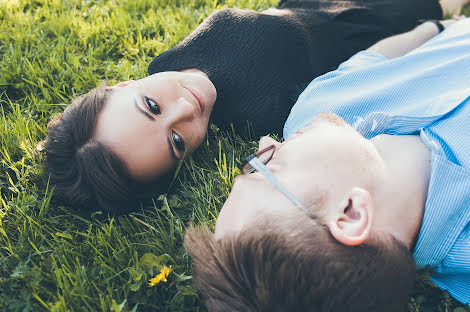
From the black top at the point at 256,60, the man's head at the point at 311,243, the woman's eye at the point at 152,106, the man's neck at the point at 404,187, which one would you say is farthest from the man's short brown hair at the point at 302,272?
the black top at the point at 256,60

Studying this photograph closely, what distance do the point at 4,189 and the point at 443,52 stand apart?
3048 millimetres

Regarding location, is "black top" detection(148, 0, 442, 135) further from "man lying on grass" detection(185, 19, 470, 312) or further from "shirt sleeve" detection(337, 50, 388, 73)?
"man lying on grass" detection(185, 19, 470, 312)

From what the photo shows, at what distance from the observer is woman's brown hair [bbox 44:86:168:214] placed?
2.51 m

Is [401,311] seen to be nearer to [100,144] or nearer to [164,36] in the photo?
[100,144]

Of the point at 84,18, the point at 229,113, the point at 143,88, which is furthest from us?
the point at 84,18

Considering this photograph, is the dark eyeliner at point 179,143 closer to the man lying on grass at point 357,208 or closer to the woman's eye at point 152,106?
the woman's eye at point 152,106

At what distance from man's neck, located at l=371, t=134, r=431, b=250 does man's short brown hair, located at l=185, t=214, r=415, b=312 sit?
18 centimetres

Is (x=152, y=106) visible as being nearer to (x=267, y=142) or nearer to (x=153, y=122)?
(x=153, y=122)

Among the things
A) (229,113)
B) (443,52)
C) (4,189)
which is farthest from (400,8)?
(4,189)

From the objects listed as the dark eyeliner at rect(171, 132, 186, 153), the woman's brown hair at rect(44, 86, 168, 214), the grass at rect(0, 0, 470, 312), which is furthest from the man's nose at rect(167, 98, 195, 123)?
the woman's brown hair at rect(44, 86, 168, 214)

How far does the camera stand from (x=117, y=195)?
254cm

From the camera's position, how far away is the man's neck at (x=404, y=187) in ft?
6.00

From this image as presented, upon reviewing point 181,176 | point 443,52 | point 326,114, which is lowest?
point 181,176

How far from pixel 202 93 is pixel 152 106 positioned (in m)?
0.43
